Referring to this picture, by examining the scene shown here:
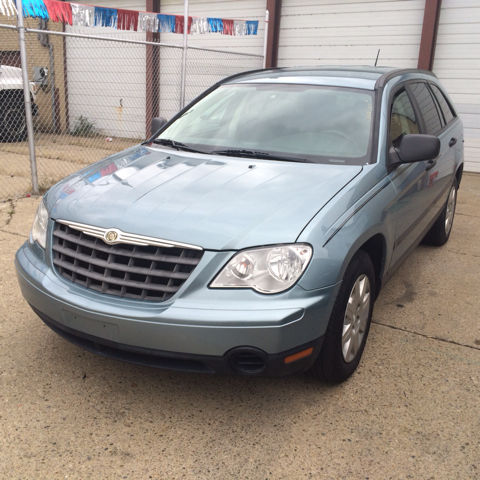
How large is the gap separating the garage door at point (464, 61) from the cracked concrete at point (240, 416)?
718 cm

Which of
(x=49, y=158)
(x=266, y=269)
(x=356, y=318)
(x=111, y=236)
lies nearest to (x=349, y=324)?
(x=356, y=318)

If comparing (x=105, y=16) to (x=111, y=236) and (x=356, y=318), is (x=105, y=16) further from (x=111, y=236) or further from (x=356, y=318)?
(x=356, y=318)

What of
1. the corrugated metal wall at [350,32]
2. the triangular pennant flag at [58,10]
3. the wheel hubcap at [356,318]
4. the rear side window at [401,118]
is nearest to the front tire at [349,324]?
the wheel hubcap at [356,318]

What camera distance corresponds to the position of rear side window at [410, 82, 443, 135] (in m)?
3.94

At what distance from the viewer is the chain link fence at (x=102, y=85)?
1133cm

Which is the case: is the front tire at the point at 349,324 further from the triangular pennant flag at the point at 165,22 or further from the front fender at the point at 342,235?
the triangular pennant flag at the point at 165,22

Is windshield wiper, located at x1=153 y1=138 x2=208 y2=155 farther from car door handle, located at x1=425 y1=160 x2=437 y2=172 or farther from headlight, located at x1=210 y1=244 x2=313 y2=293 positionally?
car door handle, located at x1=425 y1=160 x2=437 y2=172

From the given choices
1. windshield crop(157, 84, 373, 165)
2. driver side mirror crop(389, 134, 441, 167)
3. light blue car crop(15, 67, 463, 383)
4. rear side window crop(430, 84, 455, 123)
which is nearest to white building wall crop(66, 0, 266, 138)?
rear side window crop(430, 84, 455, 123)

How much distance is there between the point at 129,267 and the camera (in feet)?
7.47

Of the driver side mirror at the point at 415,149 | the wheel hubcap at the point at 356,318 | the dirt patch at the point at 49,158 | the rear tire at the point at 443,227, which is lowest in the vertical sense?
the dirt patch at the point at 49,158

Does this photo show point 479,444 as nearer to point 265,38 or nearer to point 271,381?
point 271,381

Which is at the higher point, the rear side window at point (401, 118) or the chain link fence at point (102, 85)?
the rear side window at point (401, 118)

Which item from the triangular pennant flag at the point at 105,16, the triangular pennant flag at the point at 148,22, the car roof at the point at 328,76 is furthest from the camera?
the triangular pennant flag at the point at 148,22

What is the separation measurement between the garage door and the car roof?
6.14 metres
